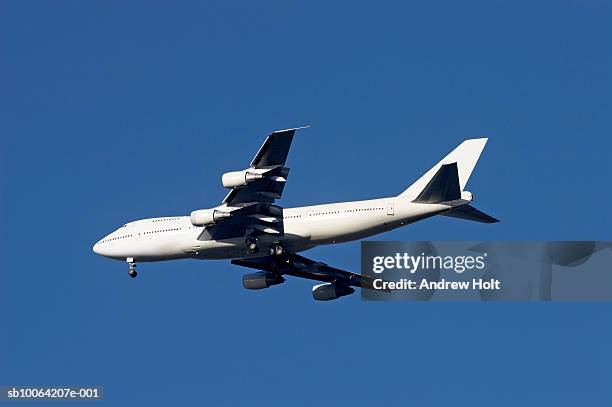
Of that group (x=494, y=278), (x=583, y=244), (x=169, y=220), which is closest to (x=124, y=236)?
(x=169, y=220)

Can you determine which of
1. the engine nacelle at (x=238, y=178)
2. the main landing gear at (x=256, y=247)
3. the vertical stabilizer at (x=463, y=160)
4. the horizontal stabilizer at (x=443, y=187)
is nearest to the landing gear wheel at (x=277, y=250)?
the main landing gear at (x=256, y=247)

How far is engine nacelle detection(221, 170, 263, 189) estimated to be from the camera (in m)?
62.5

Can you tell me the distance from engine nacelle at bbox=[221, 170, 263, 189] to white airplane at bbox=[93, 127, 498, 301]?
1.9 inches

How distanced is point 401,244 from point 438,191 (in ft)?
25.1

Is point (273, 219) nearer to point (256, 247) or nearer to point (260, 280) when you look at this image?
point (256, 247)

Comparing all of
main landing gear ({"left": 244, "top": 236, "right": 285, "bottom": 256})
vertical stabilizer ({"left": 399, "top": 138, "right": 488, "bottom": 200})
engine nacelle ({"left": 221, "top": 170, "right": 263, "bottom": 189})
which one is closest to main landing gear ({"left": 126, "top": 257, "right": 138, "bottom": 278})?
main landing gear ({"left": 244, "top": 236, "right": 285, "bottom": 256})

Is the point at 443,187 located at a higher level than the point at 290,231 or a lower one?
higher

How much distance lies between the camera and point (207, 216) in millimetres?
66375

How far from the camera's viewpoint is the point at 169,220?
235 ft

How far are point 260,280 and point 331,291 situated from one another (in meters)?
4.52

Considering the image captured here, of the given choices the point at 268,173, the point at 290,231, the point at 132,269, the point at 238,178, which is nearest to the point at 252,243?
the point at 290,231

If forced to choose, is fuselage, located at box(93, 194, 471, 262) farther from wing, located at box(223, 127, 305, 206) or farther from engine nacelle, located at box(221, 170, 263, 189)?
engine nacelle, located at box(221, 170, 263, 189)

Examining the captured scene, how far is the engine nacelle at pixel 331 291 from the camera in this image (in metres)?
75.4

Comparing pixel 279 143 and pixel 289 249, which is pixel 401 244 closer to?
pixel 289 249
